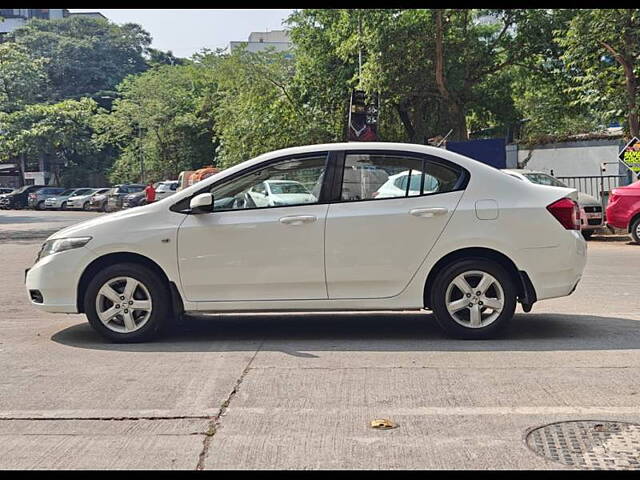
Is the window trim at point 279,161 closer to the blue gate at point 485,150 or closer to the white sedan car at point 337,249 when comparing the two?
the white sedan car at point 337,249

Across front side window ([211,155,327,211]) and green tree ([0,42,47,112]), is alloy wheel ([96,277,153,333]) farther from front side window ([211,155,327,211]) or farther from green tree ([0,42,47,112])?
green tree ([0,42,47,112])

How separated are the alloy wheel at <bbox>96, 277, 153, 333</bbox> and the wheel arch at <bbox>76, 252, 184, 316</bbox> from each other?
169 mm

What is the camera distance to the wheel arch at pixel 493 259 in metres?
7.06

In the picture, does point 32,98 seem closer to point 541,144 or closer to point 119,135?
point 119,135

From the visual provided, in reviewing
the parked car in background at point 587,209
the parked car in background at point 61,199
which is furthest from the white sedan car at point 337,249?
the parked car in background at point 61,199

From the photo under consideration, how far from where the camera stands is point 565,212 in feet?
23.4

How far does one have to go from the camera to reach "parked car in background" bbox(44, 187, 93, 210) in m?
48.9

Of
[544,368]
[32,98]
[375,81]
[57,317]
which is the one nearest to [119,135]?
[32,98]

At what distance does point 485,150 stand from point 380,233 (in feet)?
64.6

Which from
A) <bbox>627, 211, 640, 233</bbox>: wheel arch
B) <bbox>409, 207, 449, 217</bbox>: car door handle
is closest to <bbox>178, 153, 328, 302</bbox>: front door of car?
<bbox>409, 207, 449, 217</bbox>: car door handle

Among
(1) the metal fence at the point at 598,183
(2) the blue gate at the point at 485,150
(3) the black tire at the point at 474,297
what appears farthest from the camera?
(2) the blue gate at the point at 485,150

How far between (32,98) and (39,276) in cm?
5231

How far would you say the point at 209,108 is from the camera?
183 ft

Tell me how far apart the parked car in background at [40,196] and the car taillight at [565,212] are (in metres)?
47.0
